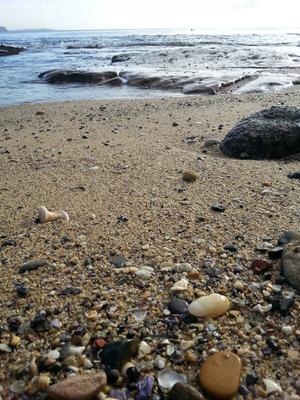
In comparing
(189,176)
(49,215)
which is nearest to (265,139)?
(189,176)

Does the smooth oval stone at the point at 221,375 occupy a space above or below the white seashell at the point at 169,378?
above

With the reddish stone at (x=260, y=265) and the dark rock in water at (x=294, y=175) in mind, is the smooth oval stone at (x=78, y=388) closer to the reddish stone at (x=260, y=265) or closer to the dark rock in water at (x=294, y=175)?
the reddish stone at (x=260, y=265)

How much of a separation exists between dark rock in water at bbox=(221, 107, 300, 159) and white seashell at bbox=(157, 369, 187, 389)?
3.62m

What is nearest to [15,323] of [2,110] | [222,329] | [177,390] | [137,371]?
[137,371]

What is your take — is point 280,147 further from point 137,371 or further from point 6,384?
point 6,384

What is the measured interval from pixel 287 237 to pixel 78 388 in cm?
175

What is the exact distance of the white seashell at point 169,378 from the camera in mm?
1585

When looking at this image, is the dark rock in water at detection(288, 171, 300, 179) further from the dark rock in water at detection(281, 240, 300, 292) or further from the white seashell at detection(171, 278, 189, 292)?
the white seashell at detection(171, 278, 189, 292)

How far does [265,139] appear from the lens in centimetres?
481

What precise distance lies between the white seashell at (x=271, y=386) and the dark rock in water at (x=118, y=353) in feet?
1.91

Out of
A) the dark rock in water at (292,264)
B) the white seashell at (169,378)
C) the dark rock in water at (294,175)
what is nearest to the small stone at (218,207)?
the dark rock in water at (292,264)

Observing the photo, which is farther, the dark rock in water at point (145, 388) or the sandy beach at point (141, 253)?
the sandy beach at point (141, 253)

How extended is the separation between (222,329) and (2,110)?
30.2 feet

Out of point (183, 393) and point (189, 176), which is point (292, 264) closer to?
point (183, 393)
